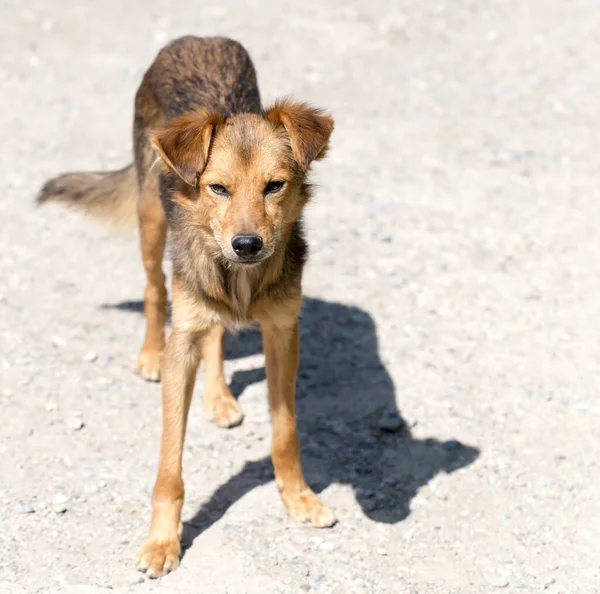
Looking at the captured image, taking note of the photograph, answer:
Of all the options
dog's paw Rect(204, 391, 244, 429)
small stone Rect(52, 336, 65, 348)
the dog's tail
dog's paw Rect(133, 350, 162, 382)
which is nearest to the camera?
dog's paw Rect(204, 391, 244, 429)

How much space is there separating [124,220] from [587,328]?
351 centimetres

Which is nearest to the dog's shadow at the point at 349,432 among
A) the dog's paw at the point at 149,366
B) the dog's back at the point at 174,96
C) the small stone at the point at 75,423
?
the dog's paw at the point at 149,366

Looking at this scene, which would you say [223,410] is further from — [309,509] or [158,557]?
[158,557]

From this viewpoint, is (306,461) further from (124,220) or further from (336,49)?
(336,49)

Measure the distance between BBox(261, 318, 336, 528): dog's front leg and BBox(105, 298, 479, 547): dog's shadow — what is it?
29 centimetres

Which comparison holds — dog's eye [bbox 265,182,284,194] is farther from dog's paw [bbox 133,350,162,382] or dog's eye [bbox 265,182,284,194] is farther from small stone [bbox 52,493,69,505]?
dog's paw [bbox 133,350,162,382]

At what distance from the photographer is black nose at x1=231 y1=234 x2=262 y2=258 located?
4.80 meters

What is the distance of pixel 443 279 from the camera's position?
27.0 feet

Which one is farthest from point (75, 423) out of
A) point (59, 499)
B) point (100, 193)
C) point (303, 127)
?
point (303, 127)

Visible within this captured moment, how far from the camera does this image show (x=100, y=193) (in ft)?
24.5

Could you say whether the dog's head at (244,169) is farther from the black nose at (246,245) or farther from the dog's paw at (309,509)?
the dog's paw at (309,509)

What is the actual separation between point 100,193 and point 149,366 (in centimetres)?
139

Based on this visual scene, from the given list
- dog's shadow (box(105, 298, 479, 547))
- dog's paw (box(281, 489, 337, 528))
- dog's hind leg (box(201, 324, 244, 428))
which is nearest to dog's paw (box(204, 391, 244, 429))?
dog's hind leg (box(201, 324, 244, 428))

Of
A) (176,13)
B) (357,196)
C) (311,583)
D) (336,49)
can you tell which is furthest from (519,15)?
(311,583)
